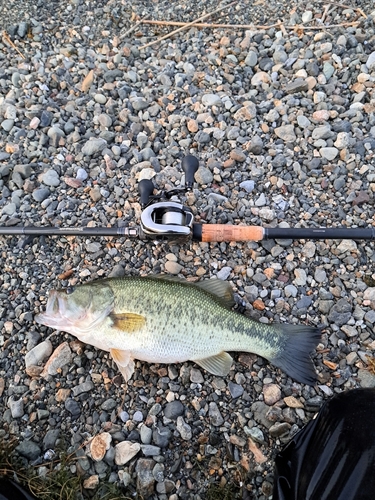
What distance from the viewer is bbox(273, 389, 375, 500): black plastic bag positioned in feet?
8.36

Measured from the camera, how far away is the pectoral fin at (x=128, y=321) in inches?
129

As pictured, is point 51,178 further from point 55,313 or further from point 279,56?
point 279,56

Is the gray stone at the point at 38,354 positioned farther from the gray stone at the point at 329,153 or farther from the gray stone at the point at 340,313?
the gray stone at the point at 329,153

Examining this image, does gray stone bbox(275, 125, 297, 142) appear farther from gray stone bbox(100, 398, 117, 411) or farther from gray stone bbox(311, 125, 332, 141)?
gray stone bbox(100, 398, 117, 411)

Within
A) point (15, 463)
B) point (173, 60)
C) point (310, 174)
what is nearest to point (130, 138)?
point (173, 60)

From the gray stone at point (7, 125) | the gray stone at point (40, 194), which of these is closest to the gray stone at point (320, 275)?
the gray stone at point (40, 194)

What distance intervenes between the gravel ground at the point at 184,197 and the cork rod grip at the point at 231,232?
0.19m

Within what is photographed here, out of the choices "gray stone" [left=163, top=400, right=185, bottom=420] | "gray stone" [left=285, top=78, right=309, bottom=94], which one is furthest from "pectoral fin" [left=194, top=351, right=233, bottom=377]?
"gray stone" [left=285, top=78, right=309, bottom=94]

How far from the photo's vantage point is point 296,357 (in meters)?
3.29

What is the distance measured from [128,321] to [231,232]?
47.2 inches

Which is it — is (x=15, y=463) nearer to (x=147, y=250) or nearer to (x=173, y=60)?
(x=147, y=250)

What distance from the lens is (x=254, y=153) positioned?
14.4ft

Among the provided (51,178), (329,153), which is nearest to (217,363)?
(329,153)

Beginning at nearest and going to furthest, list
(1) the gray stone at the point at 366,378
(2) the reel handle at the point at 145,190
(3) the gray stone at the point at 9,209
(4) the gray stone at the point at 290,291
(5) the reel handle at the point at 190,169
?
(1) the gray stone at the point at 366,378
(4) the gray stone at the point at 290,291
(2) the reel handle at the point at 145,190
(5) the reel handle at the point at 190,169
(3) the gray stone at the point at 9,209
